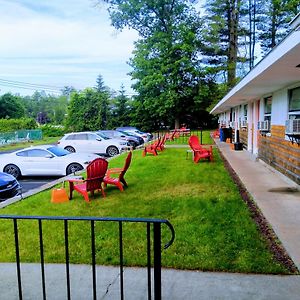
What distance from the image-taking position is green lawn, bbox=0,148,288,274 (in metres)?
4.19

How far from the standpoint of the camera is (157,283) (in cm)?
267

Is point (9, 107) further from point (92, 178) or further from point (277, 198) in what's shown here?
point (277, 198)

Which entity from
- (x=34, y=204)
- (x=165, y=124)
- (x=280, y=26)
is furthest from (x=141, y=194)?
(x=165, y=124)

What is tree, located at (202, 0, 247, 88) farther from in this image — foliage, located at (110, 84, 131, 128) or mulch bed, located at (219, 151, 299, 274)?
mulch bed, located at (219, 151, 299, 274)

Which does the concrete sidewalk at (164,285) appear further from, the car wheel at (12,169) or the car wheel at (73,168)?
the car wheel at (12,169)

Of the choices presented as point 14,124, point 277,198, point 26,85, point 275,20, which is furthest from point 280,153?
point 26,85

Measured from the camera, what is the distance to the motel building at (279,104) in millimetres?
5137

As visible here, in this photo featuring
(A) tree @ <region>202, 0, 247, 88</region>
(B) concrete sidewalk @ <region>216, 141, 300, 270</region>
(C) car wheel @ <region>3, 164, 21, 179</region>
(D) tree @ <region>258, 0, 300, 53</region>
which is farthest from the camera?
(A) tree @ <region>202, 0, 247, 88</region>

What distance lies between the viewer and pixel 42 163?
12.3 metres

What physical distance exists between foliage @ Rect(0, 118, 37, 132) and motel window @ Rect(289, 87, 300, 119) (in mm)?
38049

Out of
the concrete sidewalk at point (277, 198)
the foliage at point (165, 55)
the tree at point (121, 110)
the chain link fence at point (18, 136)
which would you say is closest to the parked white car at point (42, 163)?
the concrete sidewalk at point (277, 198)

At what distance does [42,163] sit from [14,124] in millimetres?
32728

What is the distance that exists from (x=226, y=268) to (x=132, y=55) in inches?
1455

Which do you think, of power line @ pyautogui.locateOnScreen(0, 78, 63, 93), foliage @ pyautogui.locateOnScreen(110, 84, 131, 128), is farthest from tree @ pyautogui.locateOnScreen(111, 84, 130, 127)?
power line @ pyautogui.locateOnScreen(0, 78, 63, 93)
